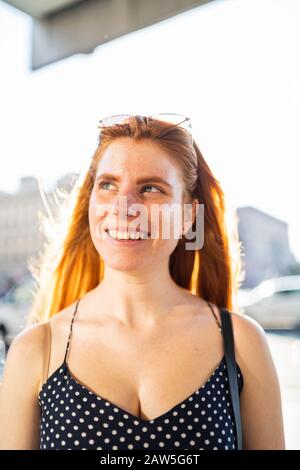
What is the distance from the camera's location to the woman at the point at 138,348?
0.80m

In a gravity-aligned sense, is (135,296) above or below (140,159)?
below

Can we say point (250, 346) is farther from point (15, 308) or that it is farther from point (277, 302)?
point (277, 302)

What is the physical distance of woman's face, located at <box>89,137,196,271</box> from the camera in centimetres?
87

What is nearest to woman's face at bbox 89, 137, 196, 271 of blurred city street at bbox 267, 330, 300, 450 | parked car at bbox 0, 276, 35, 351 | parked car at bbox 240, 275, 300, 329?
parked car at bbox 0, 276, 35, 351

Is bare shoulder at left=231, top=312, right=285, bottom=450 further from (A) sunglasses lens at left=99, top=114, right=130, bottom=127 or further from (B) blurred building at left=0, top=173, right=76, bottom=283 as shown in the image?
(B) blurred building at left=0, top=173, right=76, bottom=283

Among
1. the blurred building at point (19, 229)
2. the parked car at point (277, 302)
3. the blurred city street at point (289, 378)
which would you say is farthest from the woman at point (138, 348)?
the parked car at point (277, 302)

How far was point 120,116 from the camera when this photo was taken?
938 mm

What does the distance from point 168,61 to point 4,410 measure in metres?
1.27

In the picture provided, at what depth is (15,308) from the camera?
71.6 inches

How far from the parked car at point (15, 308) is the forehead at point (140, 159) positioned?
0.54 m

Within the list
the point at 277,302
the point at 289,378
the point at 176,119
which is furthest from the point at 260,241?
the point at 176,119

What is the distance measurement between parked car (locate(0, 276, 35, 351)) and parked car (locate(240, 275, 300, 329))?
1029 millimetres

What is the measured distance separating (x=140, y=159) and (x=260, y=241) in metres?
1.87
